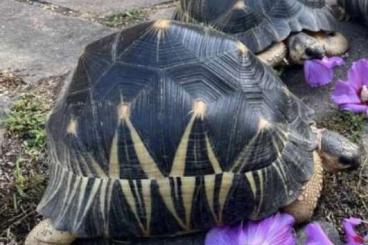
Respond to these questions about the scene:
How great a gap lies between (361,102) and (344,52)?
0.48 metres

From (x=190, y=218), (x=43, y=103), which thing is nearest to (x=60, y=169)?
(x=190, y=218)

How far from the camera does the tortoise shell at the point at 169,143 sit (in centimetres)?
197

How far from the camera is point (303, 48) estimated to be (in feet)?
9.42

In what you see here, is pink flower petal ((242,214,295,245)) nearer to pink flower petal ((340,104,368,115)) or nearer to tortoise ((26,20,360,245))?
tortoise ((26,20,360,245))

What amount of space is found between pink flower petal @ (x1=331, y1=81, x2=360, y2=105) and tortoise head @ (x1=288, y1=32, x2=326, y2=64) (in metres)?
0.29

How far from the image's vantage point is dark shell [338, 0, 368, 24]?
314 centimetres

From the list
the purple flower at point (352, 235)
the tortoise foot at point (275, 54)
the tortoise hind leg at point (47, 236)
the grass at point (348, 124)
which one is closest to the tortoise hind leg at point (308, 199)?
the purple flower at point (352, 235)

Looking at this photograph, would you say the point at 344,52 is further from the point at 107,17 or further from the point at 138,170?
the point at 138,170

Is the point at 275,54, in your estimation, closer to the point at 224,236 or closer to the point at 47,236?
the point at 224,236

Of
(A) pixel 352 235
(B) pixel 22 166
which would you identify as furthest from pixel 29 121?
(A) pixel 352 235

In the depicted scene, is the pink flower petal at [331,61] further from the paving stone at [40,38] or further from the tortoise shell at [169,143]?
the paving stone at [40,38]

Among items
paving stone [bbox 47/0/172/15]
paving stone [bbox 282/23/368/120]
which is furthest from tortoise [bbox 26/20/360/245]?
paving stone [bbox 47/0/172/15]

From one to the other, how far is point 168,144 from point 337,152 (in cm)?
54

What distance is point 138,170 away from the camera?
1.97 metres
